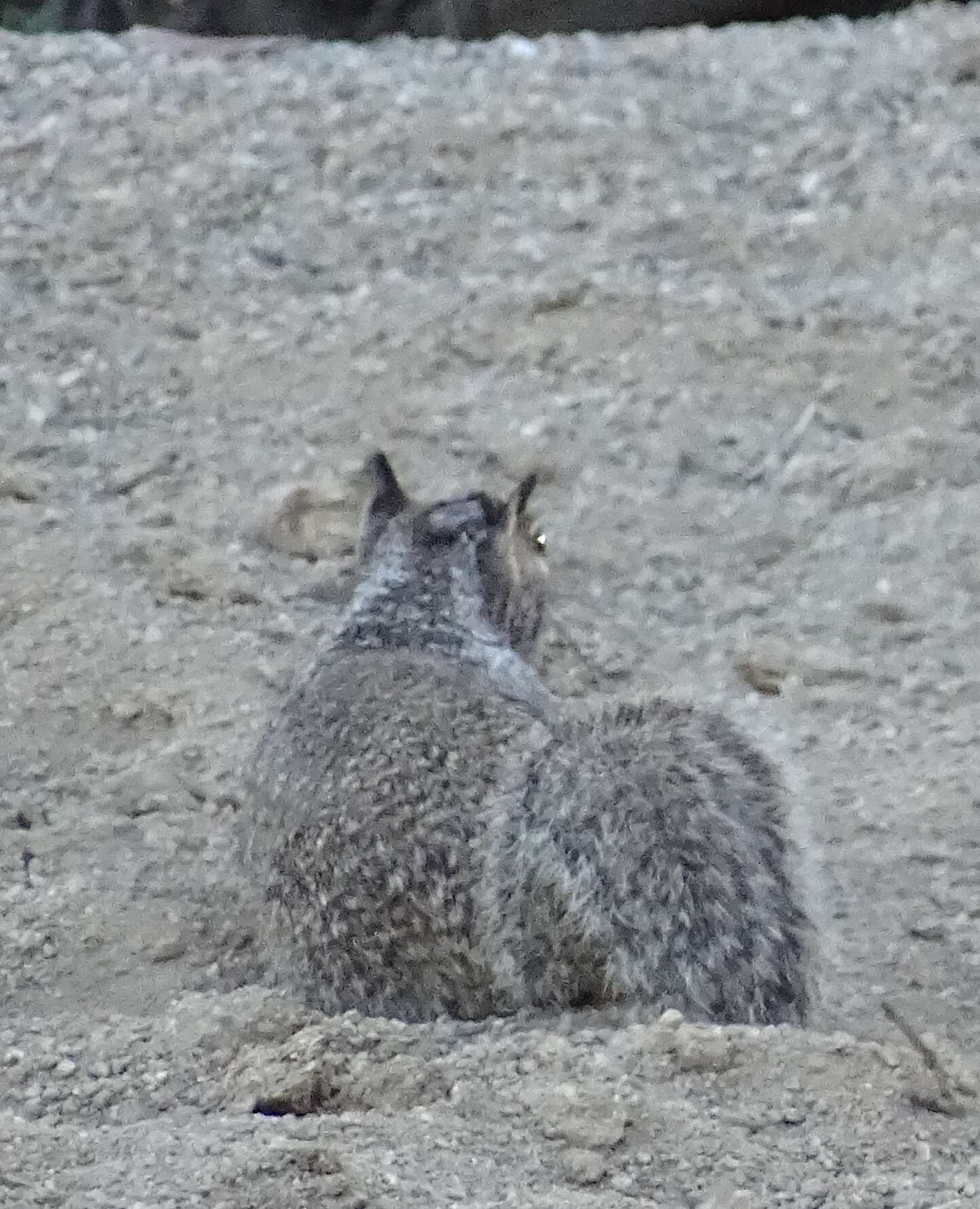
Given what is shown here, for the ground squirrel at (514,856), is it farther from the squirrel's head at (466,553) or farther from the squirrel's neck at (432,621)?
the squirrel's head at (466,553)

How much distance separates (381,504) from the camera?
152 inches

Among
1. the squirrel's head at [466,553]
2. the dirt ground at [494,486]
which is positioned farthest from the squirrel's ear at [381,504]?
the dirt ground at [494,486]

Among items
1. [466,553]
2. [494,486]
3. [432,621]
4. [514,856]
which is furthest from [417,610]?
[494,486]

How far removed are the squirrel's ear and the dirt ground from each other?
0.28 m

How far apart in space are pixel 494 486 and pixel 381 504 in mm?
710

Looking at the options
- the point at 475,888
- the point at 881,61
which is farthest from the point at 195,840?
the point at 881,61

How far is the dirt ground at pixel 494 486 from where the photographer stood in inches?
95.9

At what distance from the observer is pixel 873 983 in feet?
10.1

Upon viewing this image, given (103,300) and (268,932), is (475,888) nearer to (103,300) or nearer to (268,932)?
(268,932)

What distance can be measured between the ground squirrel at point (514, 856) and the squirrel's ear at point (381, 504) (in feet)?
2.04

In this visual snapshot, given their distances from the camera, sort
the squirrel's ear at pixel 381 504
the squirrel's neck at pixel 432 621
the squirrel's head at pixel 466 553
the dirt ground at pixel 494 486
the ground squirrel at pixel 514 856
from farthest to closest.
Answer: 1. the squirrel's ear at pixel 381 504
2. the squirrel's head at pixel 466 553
3. the squirrel's neck at pixel 432 621
4. the ground squirrel at pixel 514 856
5. the dirt ground at pixel 494 486

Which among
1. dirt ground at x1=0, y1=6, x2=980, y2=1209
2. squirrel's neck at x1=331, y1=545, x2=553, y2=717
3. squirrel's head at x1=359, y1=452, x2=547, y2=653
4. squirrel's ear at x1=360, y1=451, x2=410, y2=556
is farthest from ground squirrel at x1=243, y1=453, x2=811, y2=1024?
squirrel's ear at x1=360, y1=451, x2=410, y2=556

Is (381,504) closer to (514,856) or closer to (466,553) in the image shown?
(466,553)

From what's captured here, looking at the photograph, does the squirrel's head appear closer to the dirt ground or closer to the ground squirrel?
the dirt ground
